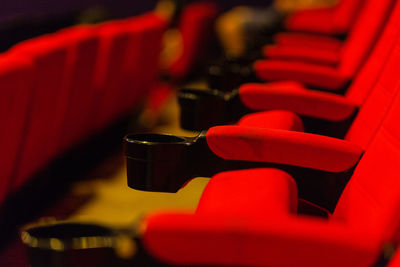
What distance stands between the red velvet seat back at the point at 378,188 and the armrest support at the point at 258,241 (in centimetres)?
7

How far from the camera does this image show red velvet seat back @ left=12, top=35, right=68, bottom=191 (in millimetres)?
893

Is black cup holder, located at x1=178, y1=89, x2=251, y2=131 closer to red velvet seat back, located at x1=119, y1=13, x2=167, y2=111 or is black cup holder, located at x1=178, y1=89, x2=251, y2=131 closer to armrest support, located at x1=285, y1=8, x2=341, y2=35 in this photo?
red velvet seat back, located at x1=119, y1=13, x2=167, y2=111

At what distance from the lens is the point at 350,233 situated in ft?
1.16

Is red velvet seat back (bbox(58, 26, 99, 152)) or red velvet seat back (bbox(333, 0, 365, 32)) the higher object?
red velvet seat back (bbox(333, 0, 365, 32))

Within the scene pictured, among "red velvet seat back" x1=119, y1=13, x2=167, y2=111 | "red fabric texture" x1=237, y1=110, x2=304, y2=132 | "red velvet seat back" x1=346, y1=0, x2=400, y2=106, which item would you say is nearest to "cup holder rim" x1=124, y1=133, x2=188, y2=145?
"red fabric texture" x1=237, y1=110, x2=304, y2=132

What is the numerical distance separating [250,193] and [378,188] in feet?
0.34

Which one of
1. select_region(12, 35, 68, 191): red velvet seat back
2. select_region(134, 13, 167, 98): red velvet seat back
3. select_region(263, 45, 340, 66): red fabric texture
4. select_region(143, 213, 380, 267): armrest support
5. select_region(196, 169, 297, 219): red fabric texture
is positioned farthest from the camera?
select_region(134, 13, 167, 98): red velvet seat back

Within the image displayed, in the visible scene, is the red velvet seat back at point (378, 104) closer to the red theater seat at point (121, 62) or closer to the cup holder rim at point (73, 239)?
the cup holder rim at point (73, 239)

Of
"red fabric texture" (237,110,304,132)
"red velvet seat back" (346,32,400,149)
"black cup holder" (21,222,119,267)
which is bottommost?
"black cup holder" (21,222,119,267)

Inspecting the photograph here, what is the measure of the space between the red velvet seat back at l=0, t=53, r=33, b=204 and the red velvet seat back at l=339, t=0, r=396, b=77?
1.84 feet

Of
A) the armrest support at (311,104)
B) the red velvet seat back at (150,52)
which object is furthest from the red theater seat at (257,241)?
the red velvet seat back at (150,52)

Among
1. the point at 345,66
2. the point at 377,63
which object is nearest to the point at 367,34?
the point at 345,66

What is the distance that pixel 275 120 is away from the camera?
2.42 ft

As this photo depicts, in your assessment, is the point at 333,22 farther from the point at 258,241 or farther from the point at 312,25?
the point at 258,241
